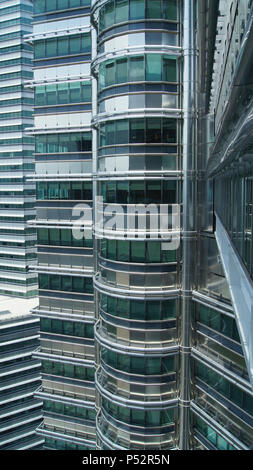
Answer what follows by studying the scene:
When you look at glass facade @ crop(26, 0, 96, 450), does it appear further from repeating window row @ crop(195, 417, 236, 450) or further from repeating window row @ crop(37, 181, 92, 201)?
repeating window row @ crop(195, 417, 236, 450)

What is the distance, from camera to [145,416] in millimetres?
21375

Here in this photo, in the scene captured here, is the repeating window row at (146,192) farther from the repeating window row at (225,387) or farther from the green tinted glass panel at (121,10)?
the repeating window row at (225,387)

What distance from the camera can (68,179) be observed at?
26594mm

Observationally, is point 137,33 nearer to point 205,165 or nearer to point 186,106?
point 186,106

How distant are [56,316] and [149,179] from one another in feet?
43.4

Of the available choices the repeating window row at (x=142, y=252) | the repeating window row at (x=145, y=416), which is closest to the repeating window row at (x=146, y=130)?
the repeating window row at (x=142, y=252)

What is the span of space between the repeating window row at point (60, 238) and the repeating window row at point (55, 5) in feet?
47.2

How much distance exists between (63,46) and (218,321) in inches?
780

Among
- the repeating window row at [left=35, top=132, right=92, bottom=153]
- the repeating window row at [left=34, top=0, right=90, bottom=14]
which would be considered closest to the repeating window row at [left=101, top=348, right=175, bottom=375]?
the repeating window row at [left=35, top=132, right=92, bottom=153]

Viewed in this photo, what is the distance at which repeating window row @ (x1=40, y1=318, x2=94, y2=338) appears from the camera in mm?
27938

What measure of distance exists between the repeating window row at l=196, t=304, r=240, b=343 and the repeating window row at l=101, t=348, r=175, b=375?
8.98ft

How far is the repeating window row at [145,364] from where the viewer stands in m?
21.2

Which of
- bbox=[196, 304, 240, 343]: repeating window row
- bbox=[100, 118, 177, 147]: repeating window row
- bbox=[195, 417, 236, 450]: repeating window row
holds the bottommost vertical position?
bbox=[195, 417, 236, 450]: repeating window row

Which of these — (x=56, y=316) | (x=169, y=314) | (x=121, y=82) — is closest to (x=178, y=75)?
(x=121, y=82)
